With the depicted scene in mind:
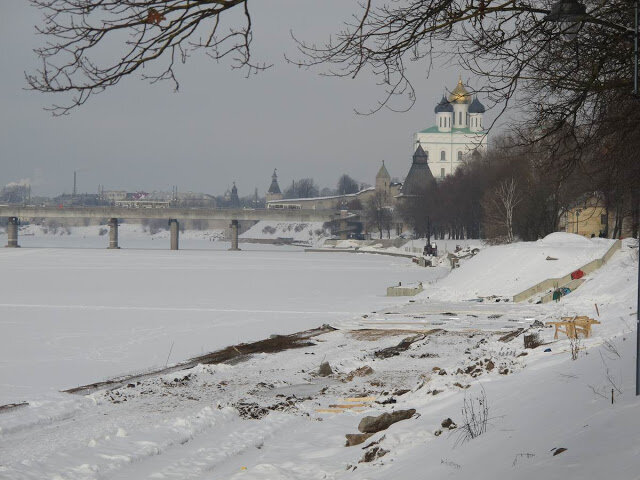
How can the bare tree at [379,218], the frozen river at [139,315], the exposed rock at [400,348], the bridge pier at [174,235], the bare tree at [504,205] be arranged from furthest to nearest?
1. the bare tree at [379,218]
2. the bridge pier at [174,235]
3. the bare tree at [504,205]
4. the exposed rock at [400,348]
5. the frozen river at [139,315]

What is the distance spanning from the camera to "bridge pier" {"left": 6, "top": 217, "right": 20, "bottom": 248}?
5763 inches

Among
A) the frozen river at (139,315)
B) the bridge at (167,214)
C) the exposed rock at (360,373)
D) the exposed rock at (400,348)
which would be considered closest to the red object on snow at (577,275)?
the frozen river at (139,315)

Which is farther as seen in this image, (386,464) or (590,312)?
(590,312)

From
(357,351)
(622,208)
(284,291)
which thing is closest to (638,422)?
(357,351)

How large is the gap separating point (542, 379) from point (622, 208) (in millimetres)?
41731

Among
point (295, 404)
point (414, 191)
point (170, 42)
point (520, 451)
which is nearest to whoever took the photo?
point (170, 42)

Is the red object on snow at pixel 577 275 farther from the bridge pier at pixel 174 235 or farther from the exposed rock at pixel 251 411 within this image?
the bridge pier at pixel 174 235

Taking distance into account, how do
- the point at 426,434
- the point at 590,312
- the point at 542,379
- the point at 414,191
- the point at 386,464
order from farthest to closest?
the point at 414,191, the point at 590,312, the point at 542,379, the point at 426,434, the point at 386,464

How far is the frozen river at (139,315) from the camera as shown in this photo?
72.1 ft

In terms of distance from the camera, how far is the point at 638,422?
23.7 feet

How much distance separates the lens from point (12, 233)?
149 metres

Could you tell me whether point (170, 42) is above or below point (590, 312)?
above

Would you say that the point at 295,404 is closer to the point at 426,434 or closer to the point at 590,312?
the point at 426,434

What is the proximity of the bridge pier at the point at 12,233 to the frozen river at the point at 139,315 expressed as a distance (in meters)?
84.6
